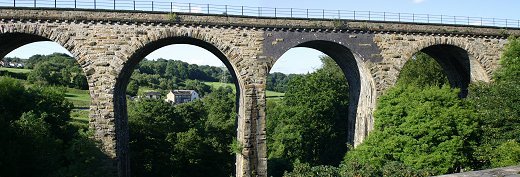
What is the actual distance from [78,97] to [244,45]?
4687 cm

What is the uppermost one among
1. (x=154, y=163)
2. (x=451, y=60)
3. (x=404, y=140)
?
(x=451, y=60)

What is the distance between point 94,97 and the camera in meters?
20.4

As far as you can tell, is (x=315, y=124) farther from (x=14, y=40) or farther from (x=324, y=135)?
(x=14, y=40)

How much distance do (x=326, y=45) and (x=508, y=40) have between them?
34.4ft

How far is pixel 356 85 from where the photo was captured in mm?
25797

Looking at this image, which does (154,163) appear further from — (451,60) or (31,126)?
(451,60)

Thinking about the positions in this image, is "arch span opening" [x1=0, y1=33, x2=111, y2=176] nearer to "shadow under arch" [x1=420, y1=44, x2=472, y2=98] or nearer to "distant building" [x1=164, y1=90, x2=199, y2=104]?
"shadow under arch" [x1=420, y1=44, x2=472, y2=98]

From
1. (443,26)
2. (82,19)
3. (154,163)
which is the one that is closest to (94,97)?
(82,19)

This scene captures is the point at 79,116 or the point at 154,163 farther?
the point at 79,116

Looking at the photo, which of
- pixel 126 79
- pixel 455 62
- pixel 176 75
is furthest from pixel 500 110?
pixel 176 75

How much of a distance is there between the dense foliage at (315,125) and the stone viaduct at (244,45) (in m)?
11.6

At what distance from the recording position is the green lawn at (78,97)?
56072mm

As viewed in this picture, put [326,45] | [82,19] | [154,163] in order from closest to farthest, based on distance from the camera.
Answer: [82,19] → [326,45] → [154,163]

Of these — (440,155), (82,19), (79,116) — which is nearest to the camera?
(82,19)
